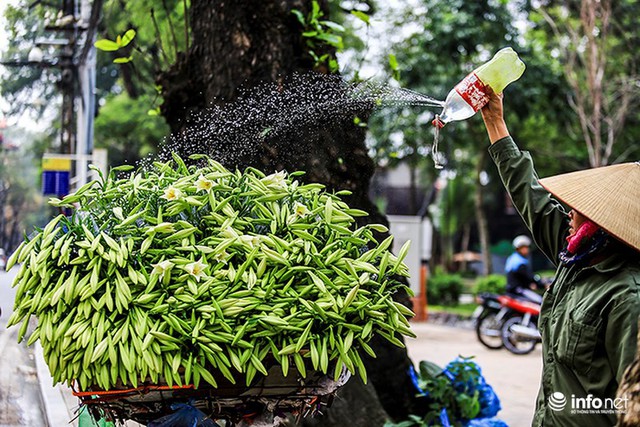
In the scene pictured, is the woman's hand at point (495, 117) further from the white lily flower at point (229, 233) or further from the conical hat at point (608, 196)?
the white lily flower at point (229, 233)

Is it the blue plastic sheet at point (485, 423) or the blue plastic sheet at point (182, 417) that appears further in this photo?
the blue plastic sheet at point (485, 423)

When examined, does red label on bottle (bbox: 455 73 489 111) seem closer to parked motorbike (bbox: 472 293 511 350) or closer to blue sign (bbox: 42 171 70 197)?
blue sign (bbox: 42 171 70 197)

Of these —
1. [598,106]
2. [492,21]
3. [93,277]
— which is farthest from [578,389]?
[492,21]

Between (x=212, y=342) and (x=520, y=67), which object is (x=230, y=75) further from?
(x=212, y=342)

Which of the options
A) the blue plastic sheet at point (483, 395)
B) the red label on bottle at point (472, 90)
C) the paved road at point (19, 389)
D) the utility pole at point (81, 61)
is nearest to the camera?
the red label on bottle at point (472, 90)

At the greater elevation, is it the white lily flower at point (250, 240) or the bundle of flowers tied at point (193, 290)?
the white lily flower at point (250, 240)

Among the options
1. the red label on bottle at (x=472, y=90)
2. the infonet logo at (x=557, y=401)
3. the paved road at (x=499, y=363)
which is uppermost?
the red label on bottle at (x=472, y=90)

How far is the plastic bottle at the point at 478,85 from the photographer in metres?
2.70

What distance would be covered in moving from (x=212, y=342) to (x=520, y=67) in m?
1.52

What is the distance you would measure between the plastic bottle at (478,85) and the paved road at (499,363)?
3.52 m

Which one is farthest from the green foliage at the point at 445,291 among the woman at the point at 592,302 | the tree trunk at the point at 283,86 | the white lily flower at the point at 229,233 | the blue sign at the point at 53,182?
the white lily flower at the point at 229,233

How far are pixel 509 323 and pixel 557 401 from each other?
9.02 meters

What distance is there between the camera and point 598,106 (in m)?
11.9

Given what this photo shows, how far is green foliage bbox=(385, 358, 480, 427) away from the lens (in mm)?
3938
